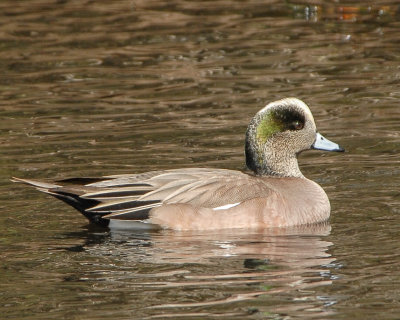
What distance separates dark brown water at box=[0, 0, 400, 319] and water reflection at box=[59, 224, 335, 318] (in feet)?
0.05

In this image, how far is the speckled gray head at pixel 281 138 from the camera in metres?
8.77

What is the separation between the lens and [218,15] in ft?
51.4

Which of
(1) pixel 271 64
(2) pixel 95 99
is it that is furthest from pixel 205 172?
(1) pixel 271 64

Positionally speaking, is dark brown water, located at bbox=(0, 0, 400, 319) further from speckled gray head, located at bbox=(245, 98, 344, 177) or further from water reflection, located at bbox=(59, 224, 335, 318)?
speckled gray head, located at bbox=(245, 98, 344, 177)

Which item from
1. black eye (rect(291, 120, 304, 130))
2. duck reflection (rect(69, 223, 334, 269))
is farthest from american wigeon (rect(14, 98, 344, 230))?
black eye (rect(291, 120, 304, 130))

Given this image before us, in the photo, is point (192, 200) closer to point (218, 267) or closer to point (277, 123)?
point (277, 123)

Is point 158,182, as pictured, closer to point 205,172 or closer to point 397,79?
point 205,172

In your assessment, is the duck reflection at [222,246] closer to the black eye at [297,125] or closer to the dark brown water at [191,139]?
the dark brown water at [191,139]

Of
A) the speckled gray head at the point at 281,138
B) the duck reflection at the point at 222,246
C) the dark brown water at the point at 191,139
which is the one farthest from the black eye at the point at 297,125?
the duck reflection at the point at 222,246

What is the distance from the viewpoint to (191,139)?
10.4 meters

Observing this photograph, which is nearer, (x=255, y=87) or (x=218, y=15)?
(x=255, y=87)

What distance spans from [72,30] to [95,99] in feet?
10.7

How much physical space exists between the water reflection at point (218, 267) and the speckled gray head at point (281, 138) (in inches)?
30.0

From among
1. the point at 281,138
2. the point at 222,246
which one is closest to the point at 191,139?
the point at 281,138
